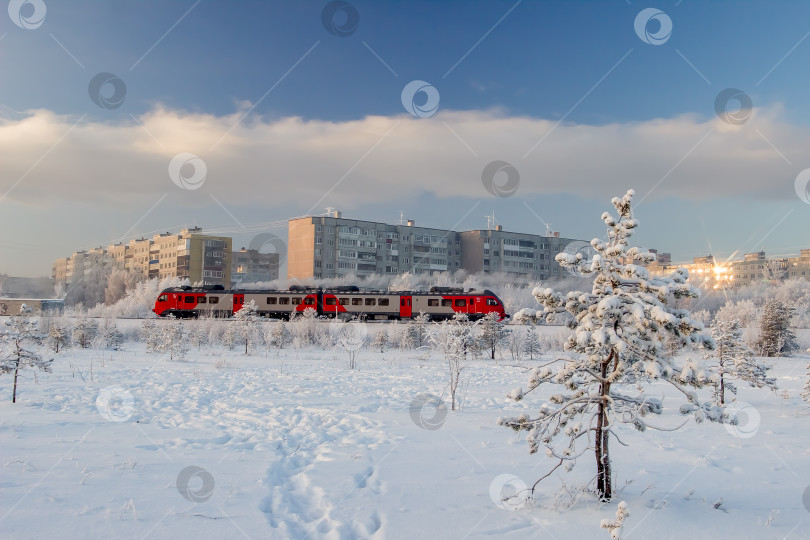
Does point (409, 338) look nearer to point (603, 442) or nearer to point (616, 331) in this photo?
point (603, 442)

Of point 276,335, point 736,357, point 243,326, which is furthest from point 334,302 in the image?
point 736,357

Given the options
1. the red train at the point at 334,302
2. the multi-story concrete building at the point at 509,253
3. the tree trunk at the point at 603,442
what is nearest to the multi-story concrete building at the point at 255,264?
the multi-story concrete building at the point at 509,253

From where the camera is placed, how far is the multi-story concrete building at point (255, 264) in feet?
316

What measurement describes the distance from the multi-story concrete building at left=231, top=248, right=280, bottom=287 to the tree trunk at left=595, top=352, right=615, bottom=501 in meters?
93.3

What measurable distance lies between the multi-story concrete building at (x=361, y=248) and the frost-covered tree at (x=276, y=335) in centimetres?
4029

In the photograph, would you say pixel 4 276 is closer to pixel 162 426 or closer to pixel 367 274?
pixel 367 274

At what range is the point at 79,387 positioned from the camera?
13.3 metres

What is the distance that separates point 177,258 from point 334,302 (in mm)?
54745

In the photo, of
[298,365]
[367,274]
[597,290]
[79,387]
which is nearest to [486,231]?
[367,274]

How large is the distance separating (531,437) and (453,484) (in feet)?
5.42

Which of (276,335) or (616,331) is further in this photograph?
(276,335)

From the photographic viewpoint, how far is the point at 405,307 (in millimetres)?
40562

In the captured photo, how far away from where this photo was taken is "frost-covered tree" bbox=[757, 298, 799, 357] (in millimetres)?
33500

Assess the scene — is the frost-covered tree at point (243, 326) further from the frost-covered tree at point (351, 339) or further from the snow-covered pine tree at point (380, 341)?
the snow-covered pine tree at point (380, 341)
